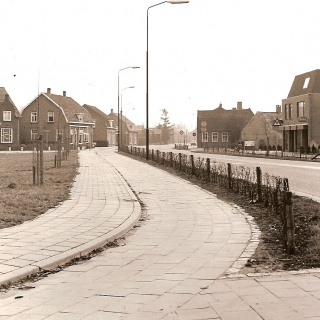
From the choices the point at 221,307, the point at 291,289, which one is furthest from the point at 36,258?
the point at 291,289

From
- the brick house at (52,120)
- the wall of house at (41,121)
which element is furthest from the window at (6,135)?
the wall of house at (41,121)

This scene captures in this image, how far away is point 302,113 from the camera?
156ft

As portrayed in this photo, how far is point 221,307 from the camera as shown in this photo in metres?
4.00

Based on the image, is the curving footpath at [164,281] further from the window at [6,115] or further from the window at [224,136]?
the window at [224,136]

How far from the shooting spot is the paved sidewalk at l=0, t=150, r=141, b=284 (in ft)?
18.2

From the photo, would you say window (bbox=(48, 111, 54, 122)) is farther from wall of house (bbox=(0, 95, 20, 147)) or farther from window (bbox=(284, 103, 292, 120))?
window (bbox=(284, 103, 292, 120))

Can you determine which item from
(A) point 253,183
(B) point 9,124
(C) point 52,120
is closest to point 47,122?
(C) point 52,120

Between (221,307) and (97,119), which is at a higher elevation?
(97,119)

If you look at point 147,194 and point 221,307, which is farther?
point 147,194

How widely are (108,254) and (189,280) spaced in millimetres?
1679

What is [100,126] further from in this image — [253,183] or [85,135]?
[253,183]

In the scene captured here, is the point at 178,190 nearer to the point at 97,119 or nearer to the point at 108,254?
the point at 108,254

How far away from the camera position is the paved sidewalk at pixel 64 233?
5547 millimetres

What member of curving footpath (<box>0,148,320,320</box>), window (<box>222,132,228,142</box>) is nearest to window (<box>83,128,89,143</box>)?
window (<box>222,132,228,142</box>)
